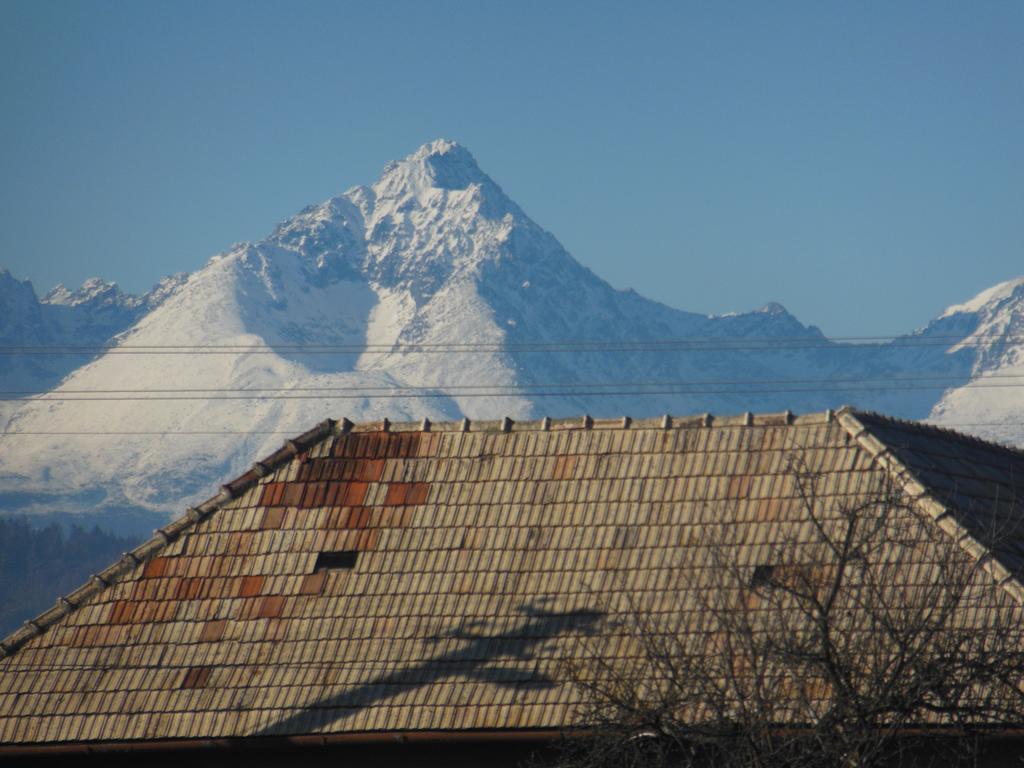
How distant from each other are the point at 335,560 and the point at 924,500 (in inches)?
296

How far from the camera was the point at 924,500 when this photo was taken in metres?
20.5

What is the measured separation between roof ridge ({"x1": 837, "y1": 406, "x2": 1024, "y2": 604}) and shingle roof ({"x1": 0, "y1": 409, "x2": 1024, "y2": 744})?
32 millimetres

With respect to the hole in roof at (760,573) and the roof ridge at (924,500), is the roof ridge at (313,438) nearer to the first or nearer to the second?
the roof ridge at (924,500)

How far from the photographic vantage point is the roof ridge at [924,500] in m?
19.0

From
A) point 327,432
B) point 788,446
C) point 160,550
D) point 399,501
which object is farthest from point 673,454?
point 160,550

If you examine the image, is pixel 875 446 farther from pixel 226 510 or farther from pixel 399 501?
pixel 226 510

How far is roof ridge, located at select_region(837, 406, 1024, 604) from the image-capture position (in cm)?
1905

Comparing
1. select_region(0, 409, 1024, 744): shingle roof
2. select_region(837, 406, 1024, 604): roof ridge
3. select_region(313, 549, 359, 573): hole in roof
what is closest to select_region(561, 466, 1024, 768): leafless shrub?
select_region(837, 406, 1024, 604): roof ridge

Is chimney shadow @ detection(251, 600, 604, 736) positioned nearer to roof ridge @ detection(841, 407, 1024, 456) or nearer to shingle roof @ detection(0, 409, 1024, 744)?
shingle roof @ detection(0, 409, 1024, 744)

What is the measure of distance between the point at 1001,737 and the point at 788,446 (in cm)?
539

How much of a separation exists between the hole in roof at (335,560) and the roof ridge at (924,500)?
6514 mm

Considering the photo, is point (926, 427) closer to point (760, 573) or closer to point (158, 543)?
point (760, 573)

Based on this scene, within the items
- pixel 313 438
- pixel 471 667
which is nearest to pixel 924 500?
pixel 471 667

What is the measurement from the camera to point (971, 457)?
79.9 feet
